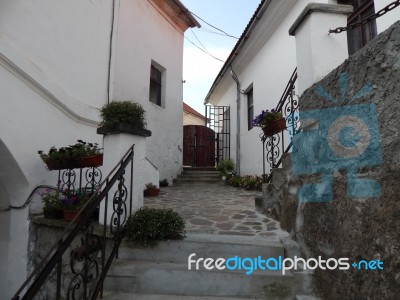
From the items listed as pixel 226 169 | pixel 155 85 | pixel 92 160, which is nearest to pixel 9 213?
pixel 92 160

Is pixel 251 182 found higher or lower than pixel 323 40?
lower

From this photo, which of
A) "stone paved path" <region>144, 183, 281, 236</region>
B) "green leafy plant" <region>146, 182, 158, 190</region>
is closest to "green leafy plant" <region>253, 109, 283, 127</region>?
"stone paved path" <region>144, 183, 281, 236</region>

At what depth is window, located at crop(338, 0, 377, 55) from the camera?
4113 mm

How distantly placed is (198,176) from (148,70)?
3826 millimetres

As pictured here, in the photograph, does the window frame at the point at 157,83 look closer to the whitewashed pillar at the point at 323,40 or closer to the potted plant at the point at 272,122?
the potted plant at the point at 272,122

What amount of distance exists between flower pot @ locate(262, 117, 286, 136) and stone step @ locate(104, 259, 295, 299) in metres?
2.29

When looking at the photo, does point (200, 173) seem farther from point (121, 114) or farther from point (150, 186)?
point (121, 114)

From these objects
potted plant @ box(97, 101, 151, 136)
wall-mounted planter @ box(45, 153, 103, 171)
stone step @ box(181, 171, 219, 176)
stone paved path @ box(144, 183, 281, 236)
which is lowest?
stone paved path @ box(144, 183, 281, 236)

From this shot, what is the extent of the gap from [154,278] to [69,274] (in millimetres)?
1337

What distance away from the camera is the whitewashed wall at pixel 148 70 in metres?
6.82

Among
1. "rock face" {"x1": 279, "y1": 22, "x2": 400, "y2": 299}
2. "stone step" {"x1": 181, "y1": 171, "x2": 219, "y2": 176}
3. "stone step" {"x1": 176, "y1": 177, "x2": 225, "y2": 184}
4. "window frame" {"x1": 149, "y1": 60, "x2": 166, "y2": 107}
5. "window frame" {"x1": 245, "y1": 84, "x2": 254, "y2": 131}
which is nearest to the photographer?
"rock face" {"x1": 279, "y1": 22, "x2": 400, "y2": 299}

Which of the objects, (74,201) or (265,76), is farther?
(265,76)

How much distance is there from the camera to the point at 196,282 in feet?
8.21

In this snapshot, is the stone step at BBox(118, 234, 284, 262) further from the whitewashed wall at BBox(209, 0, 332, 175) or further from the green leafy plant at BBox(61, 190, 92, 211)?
the whitewashed wall at BBox(209, 0, 332, 175)
